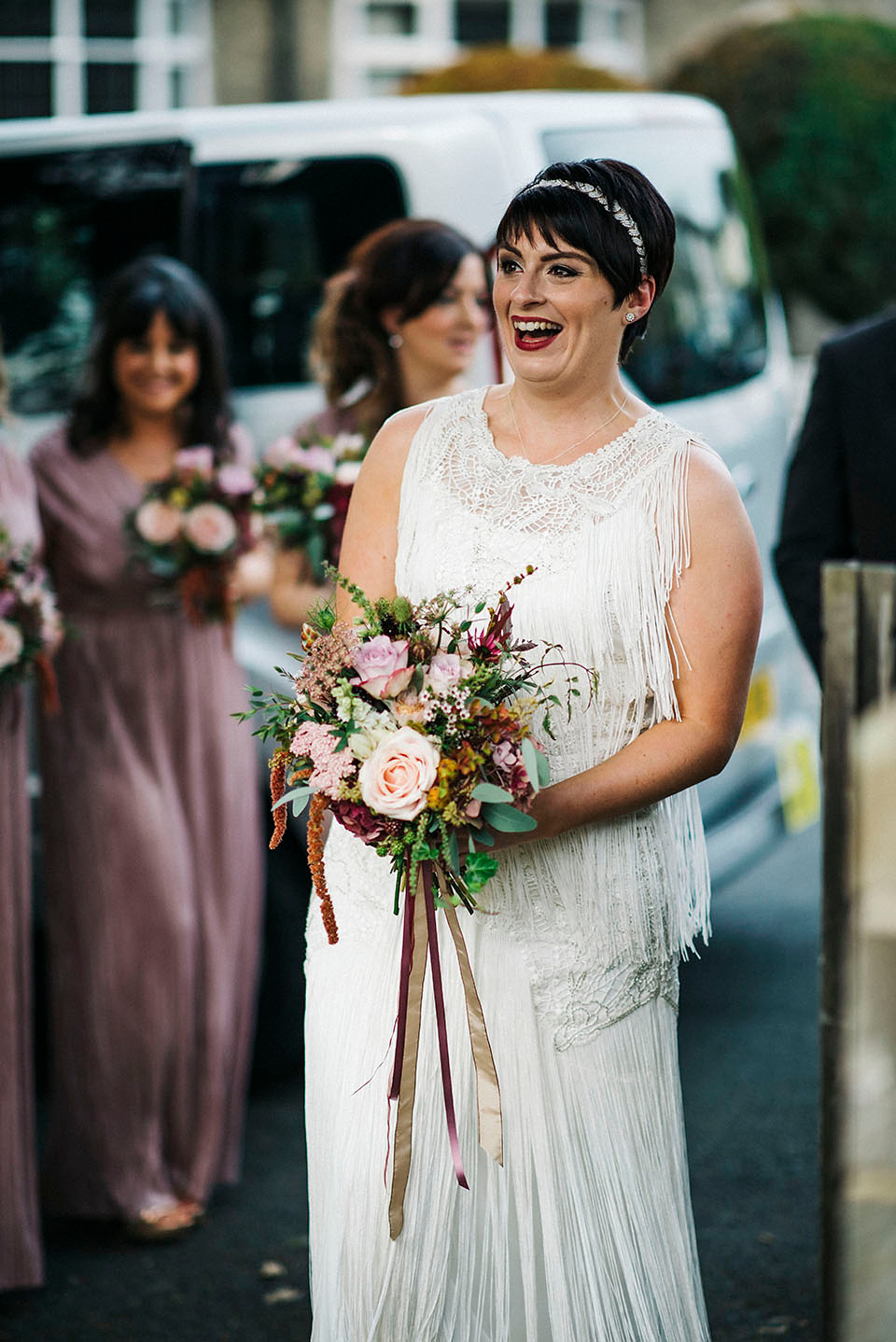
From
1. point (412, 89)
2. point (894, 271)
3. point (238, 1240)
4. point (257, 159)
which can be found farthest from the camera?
point (894, 271)

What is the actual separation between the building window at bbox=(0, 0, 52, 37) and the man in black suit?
11970mm

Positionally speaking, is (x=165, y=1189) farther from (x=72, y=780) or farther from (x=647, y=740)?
(x=647, y=740)

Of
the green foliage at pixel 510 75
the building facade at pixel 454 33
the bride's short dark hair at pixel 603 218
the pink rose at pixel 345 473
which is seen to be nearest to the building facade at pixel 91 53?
the building facade at pixel 454 33

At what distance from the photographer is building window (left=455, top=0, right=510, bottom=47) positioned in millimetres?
17125

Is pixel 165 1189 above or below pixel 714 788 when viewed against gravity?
below

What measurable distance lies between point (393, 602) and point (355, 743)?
220mm

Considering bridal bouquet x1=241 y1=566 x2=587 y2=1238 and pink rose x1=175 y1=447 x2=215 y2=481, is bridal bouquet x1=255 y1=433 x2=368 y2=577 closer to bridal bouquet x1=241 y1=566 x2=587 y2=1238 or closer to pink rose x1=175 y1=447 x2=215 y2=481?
pink rose x1=175 y1=447 x2=215 y2=481

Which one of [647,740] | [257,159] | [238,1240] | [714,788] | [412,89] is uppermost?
[412,89]

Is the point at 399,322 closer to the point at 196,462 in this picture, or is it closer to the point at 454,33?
the point at 196,462

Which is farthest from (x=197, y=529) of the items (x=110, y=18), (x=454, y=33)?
(x=454, y=33)

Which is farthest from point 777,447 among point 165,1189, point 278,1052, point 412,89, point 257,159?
point 412,89

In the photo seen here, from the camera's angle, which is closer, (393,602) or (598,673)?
(393,602)

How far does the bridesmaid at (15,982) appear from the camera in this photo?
396 cm

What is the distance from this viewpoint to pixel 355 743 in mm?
2461
